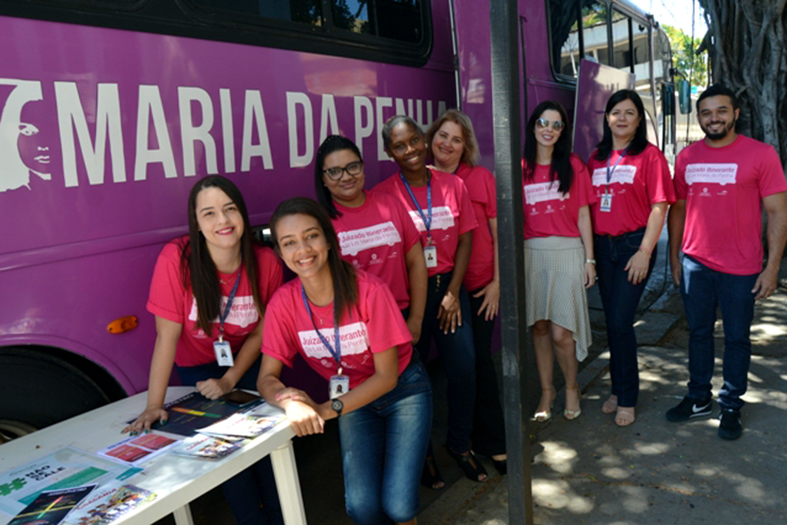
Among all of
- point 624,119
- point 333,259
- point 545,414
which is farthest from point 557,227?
point 333,259

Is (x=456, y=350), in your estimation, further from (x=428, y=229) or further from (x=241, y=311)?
(x=241, y=311)

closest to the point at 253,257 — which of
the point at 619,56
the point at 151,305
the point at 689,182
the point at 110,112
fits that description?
the point at 151,305

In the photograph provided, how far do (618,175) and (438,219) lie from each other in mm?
1204

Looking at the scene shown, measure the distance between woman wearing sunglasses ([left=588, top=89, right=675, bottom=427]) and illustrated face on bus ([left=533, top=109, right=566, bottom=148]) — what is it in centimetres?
36

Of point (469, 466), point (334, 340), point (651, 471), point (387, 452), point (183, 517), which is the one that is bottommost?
point (651, 471)

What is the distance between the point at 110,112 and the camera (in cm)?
246

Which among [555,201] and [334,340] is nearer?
[334,340]

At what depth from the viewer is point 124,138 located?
2512mm

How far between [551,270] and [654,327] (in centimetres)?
248

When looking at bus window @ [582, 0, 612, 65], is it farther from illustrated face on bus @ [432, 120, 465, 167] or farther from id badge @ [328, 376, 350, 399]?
id badge @ [328, 376, 350, 399]

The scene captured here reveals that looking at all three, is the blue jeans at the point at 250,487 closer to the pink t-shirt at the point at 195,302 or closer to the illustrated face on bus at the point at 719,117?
the pink t-shirt at the point at 195,302

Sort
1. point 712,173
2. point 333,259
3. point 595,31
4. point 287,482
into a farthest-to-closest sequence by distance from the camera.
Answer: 1. point 595,31
2. point 712,173
3. point 333,259
4. point 287,482

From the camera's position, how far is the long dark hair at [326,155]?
9.00 feet

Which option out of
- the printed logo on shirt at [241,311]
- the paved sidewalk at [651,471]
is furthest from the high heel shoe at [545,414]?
the printed logo on shirt at [241,311]
